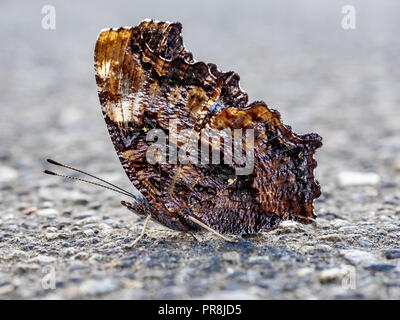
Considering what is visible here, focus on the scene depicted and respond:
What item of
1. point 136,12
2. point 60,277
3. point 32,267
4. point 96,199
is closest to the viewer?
point 60,277

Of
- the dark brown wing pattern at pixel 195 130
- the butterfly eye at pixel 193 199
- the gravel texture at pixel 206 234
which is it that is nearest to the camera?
the gravel texture at pixel 206 234

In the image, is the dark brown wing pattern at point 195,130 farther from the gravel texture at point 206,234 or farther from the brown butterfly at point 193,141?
the gravel texture at point 206,234

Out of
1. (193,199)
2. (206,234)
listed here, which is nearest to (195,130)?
(193,199)

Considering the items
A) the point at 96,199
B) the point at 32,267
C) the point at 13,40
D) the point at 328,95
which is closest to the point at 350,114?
the point at 328,95

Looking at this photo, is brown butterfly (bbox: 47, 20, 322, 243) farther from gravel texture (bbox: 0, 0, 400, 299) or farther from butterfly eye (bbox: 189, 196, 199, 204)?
gravel texture (bbox: 0, 0, 400, 299)

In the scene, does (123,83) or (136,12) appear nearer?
(123,83)

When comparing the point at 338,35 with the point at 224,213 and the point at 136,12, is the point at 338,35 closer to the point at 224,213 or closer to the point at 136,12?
the point at 136,12

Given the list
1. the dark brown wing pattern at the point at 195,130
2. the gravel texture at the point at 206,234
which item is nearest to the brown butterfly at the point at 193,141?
the dark brown wing pattern at the point at 195,130
